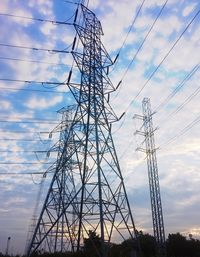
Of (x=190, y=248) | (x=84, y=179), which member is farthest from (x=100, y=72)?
(x=190, y=248)

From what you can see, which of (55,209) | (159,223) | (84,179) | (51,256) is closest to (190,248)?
(159,223)

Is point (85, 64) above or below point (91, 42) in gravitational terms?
below

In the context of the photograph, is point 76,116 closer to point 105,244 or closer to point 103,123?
point 103,123

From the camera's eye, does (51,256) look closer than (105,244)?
No

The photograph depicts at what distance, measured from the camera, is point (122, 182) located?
76.0 ft

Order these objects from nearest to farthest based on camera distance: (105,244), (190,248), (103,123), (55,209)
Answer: (105,244) → (103,123) → (55,209) → (190,248)

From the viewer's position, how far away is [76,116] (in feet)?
82.6

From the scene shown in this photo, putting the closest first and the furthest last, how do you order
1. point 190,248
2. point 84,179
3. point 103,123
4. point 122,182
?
point 84,179 < point 122,182 < point 103,123 < point 190,248

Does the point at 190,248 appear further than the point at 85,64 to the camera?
Yes

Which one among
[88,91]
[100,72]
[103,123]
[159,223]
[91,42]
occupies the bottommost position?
[159,223]

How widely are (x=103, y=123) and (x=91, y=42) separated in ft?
22.7

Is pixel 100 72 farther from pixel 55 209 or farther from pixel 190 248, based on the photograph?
pixel 190 248

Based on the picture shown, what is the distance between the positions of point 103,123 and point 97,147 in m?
2.99

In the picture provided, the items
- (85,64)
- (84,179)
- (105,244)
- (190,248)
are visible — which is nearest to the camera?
(105,244)
